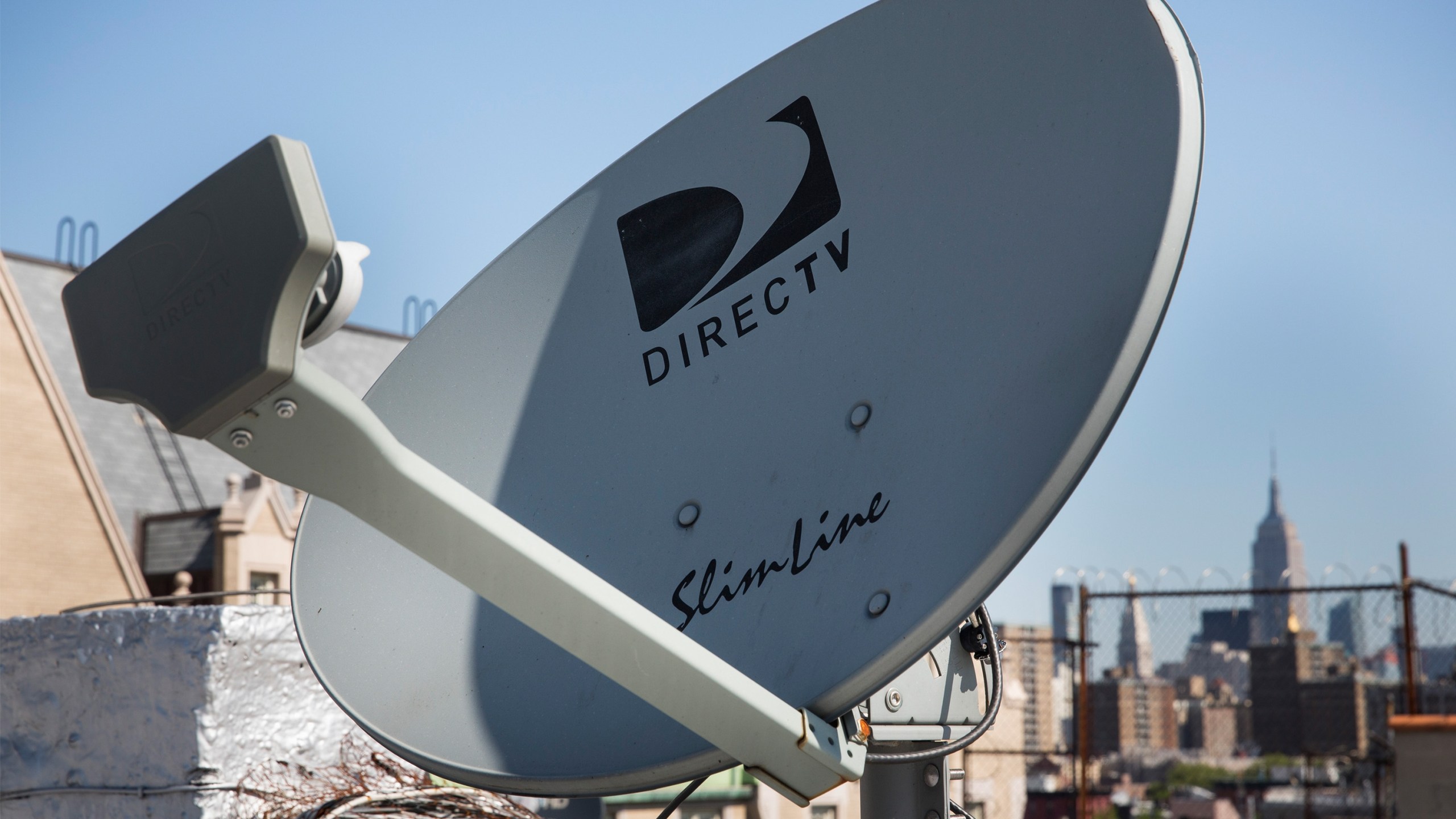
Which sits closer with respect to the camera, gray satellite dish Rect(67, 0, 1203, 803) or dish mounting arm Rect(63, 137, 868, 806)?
dish mounting arm Rect(63, 137, 868, 806)

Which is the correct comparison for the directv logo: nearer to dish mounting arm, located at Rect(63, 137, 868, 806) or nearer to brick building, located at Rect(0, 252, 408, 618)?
dish mounting arm, located at Rect(63, 137, 868, 806)

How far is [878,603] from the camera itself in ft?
6.45

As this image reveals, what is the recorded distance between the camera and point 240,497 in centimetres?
2155

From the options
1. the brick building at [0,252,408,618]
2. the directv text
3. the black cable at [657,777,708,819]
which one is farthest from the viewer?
the brick building at [0,252,408,618]

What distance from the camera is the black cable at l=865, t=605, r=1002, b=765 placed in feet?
7.86

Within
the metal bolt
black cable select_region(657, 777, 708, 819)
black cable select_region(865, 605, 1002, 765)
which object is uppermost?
the metal bolt

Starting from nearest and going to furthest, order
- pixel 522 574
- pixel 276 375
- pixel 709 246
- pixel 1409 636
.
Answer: pixel 276 375 < pixel 522 574 < pixel 709 246 < pixel 1409 636

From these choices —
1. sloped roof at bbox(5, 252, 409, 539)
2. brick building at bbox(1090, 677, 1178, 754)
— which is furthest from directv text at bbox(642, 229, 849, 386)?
brick building at bbox(1090, 677, 1178, 754)

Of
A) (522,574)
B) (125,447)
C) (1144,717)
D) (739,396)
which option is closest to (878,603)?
(522,574)

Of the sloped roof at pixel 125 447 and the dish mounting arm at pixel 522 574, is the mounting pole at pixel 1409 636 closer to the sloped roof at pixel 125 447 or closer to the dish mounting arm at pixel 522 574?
the dish mounting arm at pixel 522 574

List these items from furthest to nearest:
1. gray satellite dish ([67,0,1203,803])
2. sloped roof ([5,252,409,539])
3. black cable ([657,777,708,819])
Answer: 1. sloped roof ([5,252,409,539])
2. black cable ([657,777,708,819])
3. gray satellite dish ([67,0,1203,803])

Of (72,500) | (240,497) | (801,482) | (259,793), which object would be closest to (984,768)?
(240,497)

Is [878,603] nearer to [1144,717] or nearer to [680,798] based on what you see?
[680,798]

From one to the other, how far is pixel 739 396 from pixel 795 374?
154 millimetres
